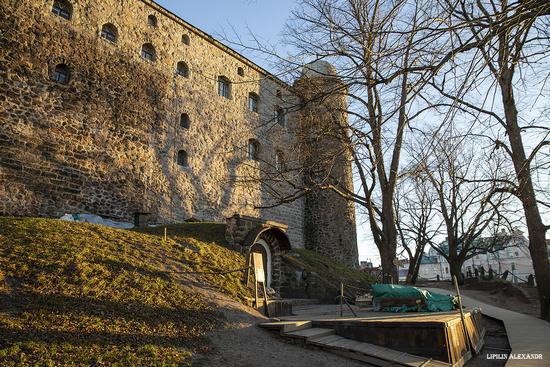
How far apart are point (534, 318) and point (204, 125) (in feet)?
53.6

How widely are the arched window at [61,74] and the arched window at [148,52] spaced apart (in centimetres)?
412

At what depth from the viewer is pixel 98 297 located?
6145 mm

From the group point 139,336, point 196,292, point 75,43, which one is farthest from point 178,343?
point 75,43

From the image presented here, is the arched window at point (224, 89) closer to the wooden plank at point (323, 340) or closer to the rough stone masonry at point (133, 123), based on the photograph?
the rough stone masonry at point (133, 123)

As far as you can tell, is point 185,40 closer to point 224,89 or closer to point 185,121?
point 224,89

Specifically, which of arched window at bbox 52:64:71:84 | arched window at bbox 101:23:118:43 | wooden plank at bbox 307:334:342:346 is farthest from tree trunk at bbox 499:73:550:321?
arched window at bbox 101:23:118:43

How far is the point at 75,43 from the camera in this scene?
14.7 m

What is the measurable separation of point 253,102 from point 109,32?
957 centimetres

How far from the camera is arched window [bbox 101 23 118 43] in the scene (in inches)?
632

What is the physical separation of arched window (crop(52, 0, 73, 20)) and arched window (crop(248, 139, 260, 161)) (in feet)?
36.5

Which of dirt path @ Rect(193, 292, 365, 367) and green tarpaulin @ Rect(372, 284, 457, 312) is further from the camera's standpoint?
green tarpaulin @ Rect(372, 284, 457, 312)

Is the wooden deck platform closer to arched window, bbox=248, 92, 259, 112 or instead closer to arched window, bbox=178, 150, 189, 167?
arched window, bbox=178, 150, 189, 167

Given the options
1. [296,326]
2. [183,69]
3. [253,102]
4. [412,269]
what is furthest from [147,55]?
[412,269]

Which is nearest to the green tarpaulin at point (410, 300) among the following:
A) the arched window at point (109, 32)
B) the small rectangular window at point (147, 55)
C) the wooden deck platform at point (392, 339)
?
the wooden deck platform at point (392, 339)
